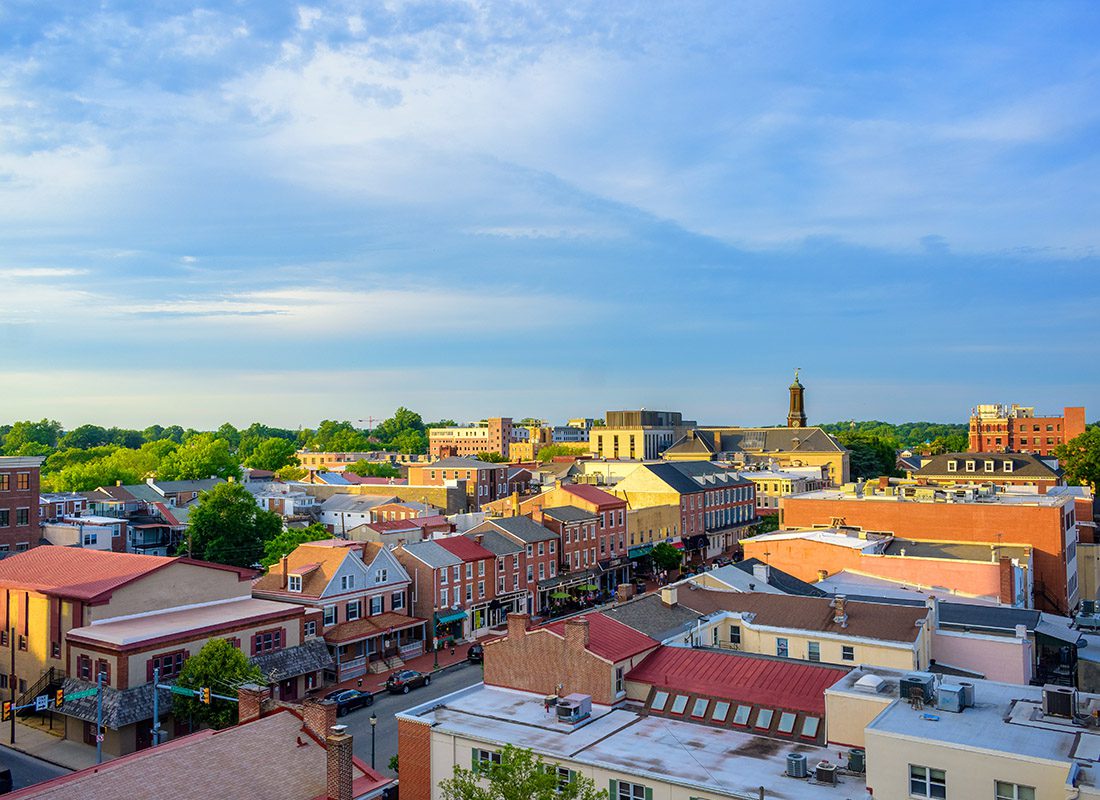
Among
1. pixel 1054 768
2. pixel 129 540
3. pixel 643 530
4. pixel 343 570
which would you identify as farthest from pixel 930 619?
pixel 129 540

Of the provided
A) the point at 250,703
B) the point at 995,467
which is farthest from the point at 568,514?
the point at 995,467

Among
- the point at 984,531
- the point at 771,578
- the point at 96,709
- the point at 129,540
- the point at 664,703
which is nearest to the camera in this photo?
the point at 664,703

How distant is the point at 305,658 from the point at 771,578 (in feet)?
85.8

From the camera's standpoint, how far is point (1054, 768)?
20.3 m

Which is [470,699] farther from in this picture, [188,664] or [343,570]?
[343,570]

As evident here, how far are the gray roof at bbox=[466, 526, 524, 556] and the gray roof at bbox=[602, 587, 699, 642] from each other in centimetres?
2373

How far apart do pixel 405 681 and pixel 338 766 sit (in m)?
25.6

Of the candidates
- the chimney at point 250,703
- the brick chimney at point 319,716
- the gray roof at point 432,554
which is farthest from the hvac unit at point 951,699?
the gray roof at point 432,554

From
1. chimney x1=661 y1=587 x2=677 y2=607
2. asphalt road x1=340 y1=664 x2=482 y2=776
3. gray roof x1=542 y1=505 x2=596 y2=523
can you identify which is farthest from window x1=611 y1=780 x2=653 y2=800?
gray roof x1=542 y1=505 x2=596 y2=523

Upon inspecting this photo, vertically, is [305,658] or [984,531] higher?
[984,531]

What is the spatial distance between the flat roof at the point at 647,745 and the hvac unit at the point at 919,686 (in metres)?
2.99

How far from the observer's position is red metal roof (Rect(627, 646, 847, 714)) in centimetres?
2867

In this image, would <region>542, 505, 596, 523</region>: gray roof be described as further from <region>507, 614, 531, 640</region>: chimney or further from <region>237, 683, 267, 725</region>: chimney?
<region>237, 683, 267, 725</region>: chimney

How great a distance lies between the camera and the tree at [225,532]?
7194 cm
